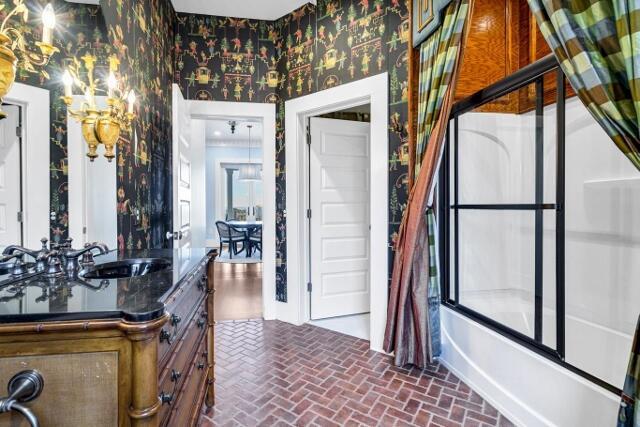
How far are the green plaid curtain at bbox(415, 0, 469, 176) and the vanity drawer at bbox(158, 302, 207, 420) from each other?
5.57ft

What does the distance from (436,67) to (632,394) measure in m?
1.91

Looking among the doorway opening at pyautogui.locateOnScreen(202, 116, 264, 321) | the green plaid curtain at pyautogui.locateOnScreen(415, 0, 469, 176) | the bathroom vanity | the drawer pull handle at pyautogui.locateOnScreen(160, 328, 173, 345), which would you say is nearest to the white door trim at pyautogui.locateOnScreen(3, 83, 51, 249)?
the bathroom vanity

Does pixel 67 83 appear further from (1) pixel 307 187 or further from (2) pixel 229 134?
(2) pixel 229 134

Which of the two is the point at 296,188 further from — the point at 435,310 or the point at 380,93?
the point at 435,310

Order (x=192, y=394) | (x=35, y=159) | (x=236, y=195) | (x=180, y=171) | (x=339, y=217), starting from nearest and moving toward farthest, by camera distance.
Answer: (x=35, y=159) → (x=192, y=394) → (x=180, y=171) → (x=339, y=217) → (x=236, y=195)

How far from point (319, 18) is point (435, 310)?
272 cm

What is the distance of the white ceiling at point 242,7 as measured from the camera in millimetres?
3047

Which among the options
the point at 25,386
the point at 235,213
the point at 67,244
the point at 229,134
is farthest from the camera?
the point at 235,213

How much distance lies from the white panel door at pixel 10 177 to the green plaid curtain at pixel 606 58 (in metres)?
1.94

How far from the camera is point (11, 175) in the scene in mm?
1104

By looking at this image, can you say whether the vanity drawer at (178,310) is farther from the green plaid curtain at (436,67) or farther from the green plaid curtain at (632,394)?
the green plaid curtain at (436,67)

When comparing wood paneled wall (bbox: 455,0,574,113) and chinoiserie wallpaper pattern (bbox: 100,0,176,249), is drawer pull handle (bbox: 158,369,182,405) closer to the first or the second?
chinoiserie wallpaper pattern (bbox: 100,0,176,249)

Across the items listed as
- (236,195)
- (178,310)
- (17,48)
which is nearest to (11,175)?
(17,48)

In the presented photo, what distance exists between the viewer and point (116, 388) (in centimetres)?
80
